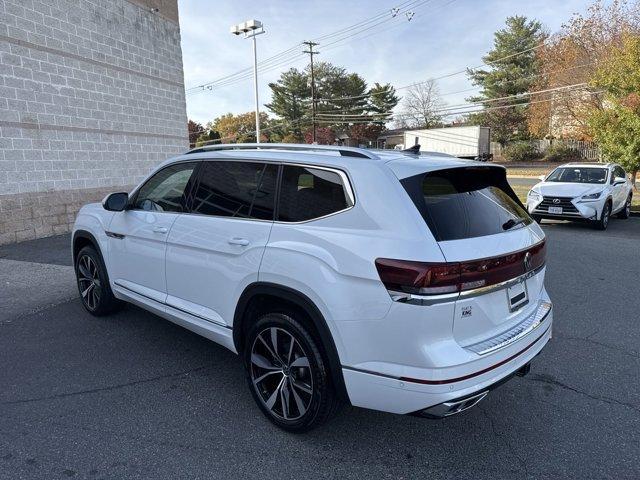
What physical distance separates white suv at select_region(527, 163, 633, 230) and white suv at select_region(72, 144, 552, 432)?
27.8 ft

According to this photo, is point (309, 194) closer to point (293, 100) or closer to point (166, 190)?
point (166, 190)

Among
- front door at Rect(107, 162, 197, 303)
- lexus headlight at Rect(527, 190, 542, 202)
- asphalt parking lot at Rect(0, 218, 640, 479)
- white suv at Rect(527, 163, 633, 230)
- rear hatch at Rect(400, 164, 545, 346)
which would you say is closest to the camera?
rear hatch at Rect(400, 164, 545, 346)

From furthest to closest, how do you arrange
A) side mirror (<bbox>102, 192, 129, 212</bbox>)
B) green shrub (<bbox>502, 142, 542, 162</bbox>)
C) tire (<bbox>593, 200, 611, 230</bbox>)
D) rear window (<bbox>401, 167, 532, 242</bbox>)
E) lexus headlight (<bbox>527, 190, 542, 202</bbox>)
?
green shrub (<bbox>502, 142, 542, 162</bbox>) < lexus headlight (<bbox>527, 190, 542, 202</bbox>) < tire (<bbox>593, 200, 611, 230</bbox>) < side mirror (<bbox>102, 192, 129, 212</bbox>) < rear window (<bbox>401, 167, 532, 242</bbox>)

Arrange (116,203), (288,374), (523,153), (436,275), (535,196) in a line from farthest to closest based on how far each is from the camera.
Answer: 1. (523,153)
2. (535,196)
3. (116,203)
4. (288,374)
5. (436,275)

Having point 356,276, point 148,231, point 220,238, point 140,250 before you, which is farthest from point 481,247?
point 140,250

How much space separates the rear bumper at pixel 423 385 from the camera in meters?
2.21

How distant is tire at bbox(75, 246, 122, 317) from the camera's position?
453cm

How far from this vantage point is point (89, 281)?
15.7ft

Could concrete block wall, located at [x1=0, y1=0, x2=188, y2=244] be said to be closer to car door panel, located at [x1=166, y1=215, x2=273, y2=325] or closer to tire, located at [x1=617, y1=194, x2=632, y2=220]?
car door panel, located at [x1=166, y1=215, x2=273, y2=325]

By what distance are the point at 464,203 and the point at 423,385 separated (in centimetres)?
108

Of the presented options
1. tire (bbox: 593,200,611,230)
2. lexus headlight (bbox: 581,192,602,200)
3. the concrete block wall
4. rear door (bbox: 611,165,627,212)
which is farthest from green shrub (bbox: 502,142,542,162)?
the concrete block wall

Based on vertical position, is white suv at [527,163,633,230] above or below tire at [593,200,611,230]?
above

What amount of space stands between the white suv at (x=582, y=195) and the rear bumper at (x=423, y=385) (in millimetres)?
9243

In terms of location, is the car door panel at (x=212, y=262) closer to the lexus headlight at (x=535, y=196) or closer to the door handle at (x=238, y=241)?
the door handle at (x=238, y=241)
